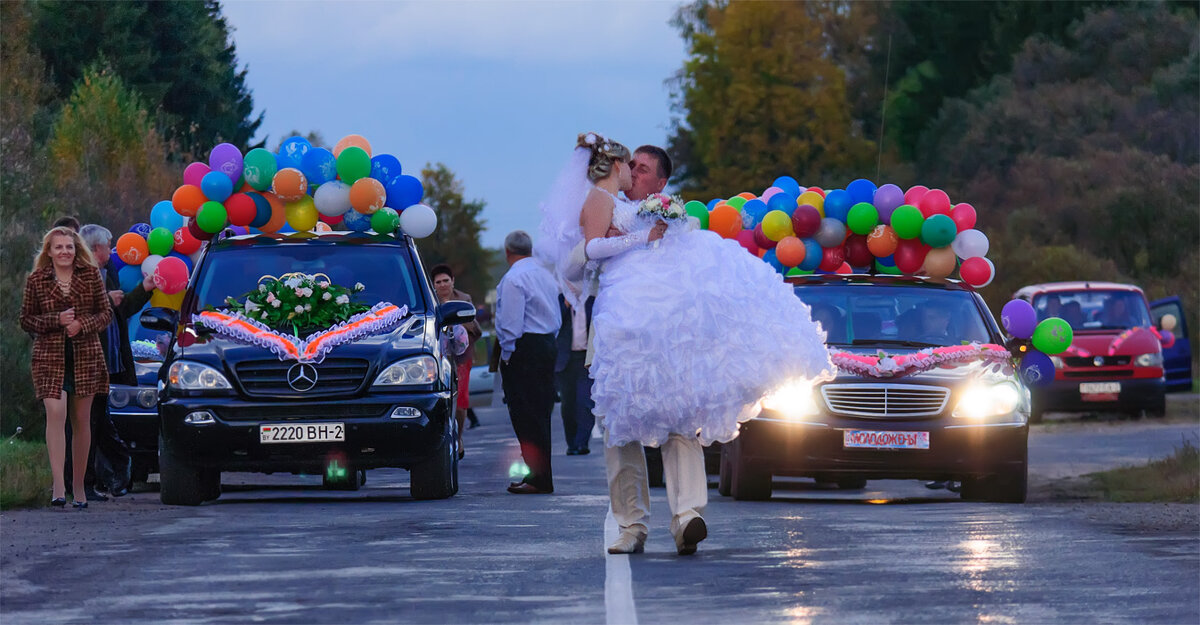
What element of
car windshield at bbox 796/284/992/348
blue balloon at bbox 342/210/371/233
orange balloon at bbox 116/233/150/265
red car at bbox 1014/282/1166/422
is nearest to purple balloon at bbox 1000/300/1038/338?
car windshield at bbox 796/284/992/348

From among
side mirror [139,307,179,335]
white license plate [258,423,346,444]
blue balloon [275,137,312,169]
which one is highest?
blue balloon [275,137,312,169]

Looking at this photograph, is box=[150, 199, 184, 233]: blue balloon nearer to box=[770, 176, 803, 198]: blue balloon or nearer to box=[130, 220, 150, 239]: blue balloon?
box=[130, 220, 150, 239]: blue balloon

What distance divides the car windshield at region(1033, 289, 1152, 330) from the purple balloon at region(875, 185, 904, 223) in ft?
38.5

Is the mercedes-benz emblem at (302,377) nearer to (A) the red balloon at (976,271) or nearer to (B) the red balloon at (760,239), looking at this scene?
(A) the red balloon at (976,271)

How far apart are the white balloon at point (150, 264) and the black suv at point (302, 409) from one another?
3.97m

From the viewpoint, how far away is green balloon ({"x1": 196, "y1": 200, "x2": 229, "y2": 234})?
62.3 ft

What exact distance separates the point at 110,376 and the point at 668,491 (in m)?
6.79

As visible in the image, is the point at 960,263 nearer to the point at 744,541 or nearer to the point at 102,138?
the point at 744,541

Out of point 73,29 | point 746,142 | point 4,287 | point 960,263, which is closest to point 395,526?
point 960,263

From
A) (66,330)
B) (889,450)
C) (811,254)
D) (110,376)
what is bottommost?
(889,450)

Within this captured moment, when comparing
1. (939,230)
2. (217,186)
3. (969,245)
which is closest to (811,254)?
(939,230)

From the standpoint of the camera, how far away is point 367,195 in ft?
61.0

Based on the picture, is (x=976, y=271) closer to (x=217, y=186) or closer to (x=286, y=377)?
(x=217, y=186)

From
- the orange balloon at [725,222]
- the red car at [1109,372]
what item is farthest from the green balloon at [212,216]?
the red car at [1109,372]
